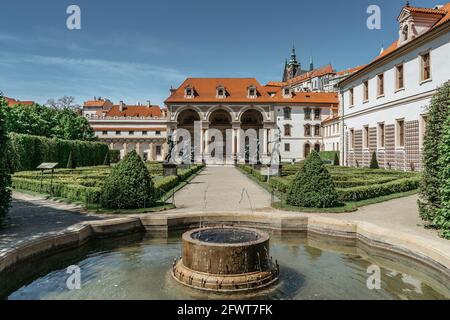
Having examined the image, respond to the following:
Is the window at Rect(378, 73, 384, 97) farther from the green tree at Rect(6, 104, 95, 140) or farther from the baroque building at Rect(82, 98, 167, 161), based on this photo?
the baroque building at Rect(82, 98, 167, 161)

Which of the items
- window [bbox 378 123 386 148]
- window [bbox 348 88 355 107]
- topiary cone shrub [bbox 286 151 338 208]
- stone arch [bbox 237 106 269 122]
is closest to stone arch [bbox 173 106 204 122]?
stone arch [bbox 237 106 269 122]

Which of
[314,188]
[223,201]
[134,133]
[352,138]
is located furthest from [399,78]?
[134,133]

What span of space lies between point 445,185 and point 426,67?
17.0 metres

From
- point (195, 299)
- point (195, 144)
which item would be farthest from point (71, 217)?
point (195, 144)

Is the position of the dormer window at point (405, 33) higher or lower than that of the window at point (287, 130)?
higher

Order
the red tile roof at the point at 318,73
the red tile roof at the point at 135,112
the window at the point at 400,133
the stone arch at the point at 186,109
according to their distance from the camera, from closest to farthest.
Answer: the window at the point at 400,133
the stone arch at the point at 186,109
the red tile roof at the point at 135,112
the red tile roof at the point at 318,73

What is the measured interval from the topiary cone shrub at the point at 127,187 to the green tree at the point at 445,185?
831 centimetres

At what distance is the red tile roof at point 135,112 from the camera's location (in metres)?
70.7

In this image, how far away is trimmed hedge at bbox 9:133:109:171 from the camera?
2638 cm

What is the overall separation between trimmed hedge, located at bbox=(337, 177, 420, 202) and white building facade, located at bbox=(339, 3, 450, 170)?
4368 mm

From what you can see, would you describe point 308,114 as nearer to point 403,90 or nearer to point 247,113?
point 247,113

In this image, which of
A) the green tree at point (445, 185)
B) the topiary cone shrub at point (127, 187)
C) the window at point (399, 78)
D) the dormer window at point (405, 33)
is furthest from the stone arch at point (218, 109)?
the green tree at point (445, 185)

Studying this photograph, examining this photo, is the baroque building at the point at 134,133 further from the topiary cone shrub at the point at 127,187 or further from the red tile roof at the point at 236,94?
the topiary cone shrub at the point at 127,187
